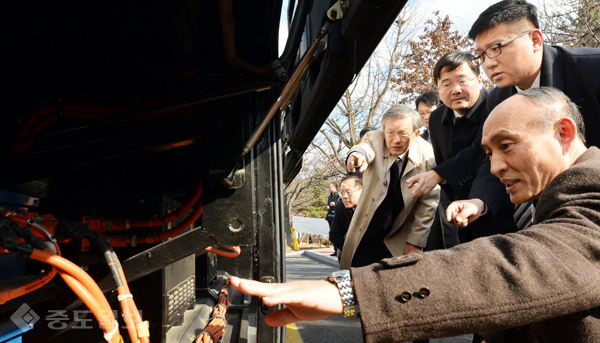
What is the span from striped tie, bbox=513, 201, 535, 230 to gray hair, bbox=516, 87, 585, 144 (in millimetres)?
921

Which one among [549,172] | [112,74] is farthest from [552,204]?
[112,74]

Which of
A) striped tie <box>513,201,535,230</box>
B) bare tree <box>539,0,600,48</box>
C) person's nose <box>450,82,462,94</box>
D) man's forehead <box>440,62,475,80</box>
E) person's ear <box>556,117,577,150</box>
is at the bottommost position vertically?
striped tie <box>513,201,535,230</box>

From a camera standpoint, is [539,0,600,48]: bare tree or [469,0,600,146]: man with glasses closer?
[469,0,600,146]: man with glasses

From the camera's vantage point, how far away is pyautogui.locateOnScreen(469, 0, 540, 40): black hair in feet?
7.13

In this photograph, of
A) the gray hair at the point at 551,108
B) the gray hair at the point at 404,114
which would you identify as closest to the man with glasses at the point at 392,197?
the gray hair at the point at 404,114

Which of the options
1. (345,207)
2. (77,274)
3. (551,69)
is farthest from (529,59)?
(345,207)

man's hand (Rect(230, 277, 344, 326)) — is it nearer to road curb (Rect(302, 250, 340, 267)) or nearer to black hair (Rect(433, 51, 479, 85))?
black hair (Rect(433, 51, 479, 85))

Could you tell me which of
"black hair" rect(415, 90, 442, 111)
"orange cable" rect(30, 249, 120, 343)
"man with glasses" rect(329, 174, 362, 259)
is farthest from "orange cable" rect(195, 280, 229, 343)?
"black hair" rect(415, 90, 442, 111)

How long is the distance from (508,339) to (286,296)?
0.77 m

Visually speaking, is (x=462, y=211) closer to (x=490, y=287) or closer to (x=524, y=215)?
(x=524, y=215)

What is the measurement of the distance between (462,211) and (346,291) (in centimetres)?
124

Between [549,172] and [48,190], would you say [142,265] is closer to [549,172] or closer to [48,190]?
[48,190]

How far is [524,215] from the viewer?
2.28 metres

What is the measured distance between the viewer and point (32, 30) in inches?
63.0
